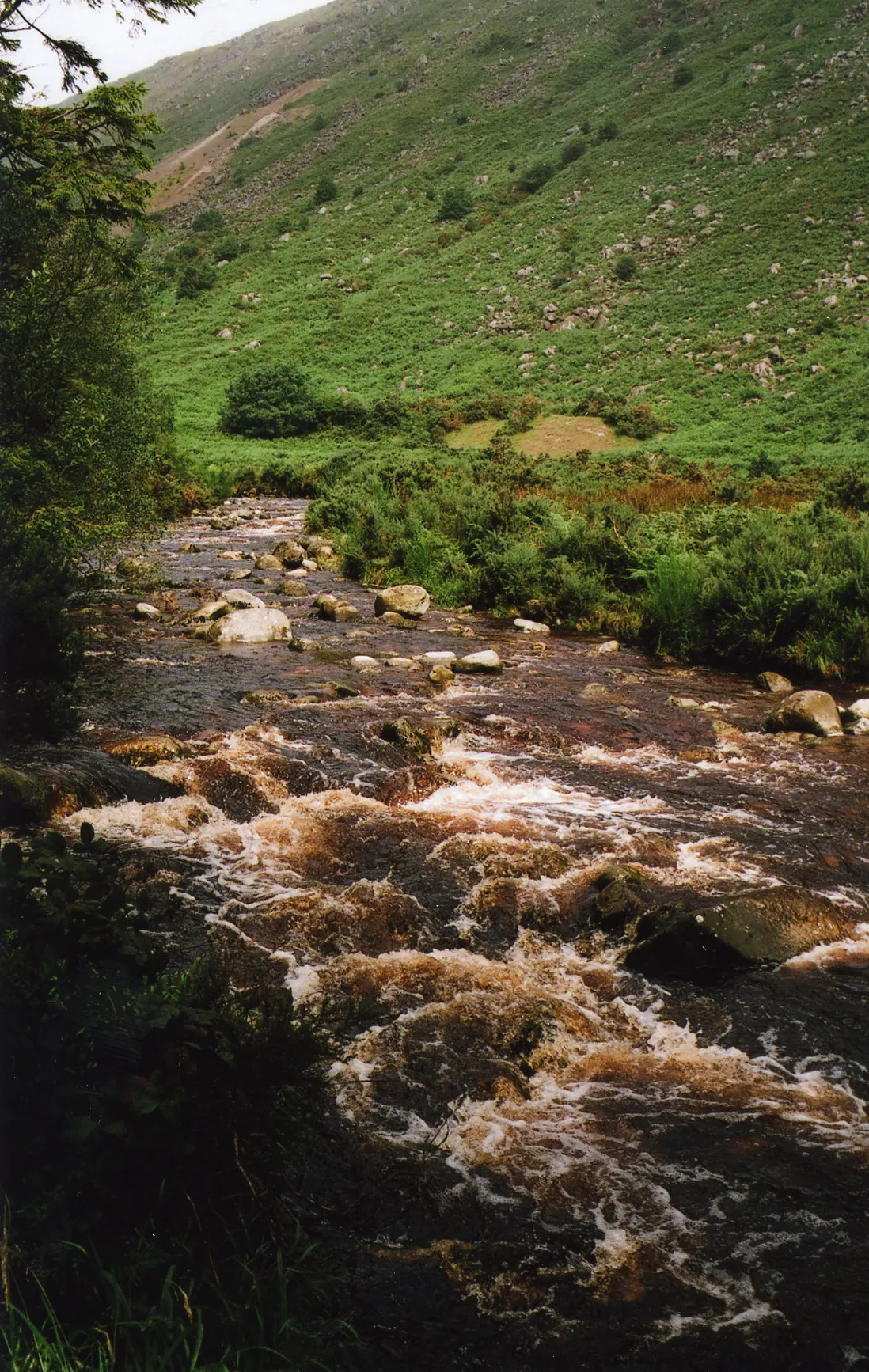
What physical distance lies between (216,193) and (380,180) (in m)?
26.4

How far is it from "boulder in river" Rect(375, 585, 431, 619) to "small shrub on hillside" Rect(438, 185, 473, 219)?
73.4 meters

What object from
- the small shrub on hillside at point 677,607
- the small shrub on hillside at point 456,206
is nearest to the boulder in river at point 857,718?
the small shrub on hillside at point 677,607

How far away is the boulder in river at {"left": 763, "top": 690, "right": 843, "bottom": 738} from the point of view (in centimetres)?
875

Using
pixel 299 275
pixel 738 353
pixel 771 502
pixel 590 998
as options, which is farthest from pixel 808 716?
pixel 299 275

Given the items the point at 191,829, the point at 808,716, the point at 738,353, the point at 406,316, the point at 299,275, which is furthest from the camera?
the point at 299,275

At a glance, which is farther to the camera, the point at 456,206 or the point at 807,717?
the point at 456,206

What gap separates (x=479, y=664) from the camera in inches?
431

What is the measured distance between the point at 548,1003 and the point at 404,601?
403 inches

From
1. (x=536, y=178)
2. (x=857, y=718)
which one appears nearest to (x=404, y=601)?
(x=857, y=718)

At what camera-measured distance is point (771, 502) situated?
19.0 m

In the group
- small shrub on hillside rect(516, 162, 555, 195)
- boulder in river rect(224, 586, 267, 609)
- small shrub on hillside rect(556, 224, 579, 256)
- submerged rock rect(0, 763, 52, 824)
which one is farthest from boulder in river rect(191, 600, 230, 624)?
small shrub on hillside rect(516, 162, 555, 195)

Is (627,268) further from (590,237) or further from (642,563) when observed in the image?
(642,563)

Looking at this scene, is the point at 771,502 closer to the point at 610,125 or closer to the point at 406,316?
the point at 406,316

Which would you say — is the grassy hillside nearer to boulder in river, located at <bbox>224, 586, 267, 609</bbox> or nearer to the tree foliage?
boulder in river, located at <bbox>224, 586, 267, 609</bbox>
